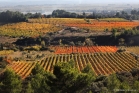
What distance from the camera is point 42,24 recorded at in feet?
302

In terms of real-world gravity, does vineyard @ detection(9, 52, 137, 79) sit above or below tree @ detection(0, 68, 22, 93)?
below

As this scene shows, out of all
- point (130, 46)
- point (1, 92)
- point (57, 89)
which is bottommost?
point (130, 46)

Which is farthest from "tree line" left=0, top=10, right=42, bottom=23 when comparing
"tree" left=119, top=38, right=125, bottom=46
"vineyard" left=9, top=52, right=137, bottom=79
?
"vineyard" left=9, top=52, right=137, bottom=79

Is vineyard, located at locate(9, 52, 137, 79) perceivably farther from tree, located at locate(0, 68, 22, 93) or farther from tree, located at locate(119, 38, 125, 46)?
tree, located at locate(119, 38, 125, 46)

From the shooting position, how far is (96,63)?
44.1 m

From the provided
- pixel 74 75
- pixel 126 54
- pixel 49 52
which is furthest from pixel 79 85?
pixel 49 52

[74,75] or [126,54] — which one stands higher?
[74,75]

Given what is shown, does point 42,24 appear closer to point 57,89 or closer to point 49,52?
point 49,52

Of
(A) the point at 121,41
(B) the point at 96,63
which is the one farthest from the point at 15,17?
(B) the point at 96,63

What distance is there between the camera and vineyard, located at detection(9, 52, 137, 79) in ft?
128

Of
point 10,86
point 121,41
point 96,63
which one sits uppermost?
point 10,86

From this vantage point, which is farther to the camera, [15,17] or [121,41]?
[15,17]

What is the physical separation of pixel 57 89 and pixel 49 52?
38.2 metres

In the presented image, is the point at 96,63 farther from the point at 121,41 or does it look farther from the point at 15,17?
the point at 15,17
